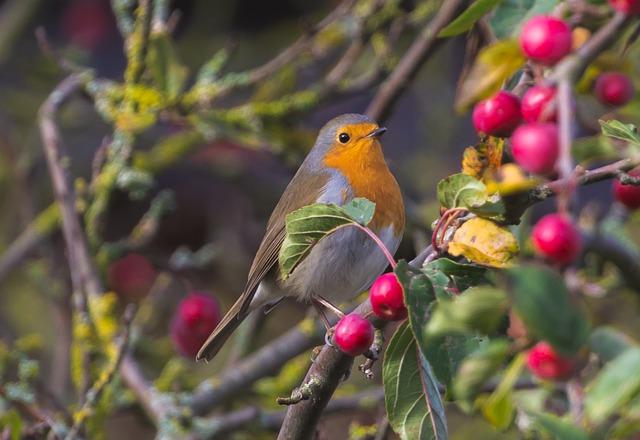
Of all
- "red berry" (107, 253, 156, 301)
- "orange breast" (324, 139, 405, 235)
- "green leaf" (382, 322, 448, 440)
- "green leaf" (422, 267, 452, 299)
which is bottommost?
"red berry" (107, 253, 156, 301)

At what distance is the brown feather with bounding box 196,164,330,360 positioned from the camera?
127 inches

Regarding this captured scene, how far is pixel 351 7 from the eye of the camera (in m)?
3.81

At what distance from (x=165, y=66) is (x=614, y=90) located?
2188 millimetres

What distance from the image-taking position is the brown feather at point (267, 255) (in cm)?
323

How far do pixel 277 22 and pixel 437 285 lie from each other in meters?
4.50

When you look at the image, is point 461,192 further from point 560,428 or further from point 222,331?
point 222,331

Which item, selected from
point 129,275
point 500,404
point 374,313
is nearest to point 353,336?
point 374,313

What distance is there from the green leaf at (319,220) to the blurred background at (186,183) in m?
1.75

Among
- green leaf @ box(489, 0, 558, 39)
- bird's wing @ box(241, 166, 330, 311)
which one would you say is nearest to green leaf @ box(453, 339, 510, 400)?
green leaf @ box(489, 0, 558, 39)

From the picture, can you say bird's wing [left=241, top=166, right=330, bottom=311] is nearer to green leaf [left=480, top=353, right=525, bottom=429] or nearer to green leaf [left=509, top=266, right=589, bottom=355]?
green leaf [left=480, top=353, right=525, bottom=429]

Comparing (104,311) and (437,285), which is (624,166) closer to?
(437,285)

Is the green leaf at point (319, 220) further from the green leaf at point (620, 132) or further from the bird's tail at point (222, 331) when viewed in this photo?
the bird's tail at point (222, 331)

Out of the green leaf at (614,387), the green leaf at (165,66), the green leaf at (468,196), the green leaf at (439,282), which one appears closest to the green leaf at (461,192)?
the green leaf at (468,196)

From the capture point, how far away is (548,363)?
38.3 inches
